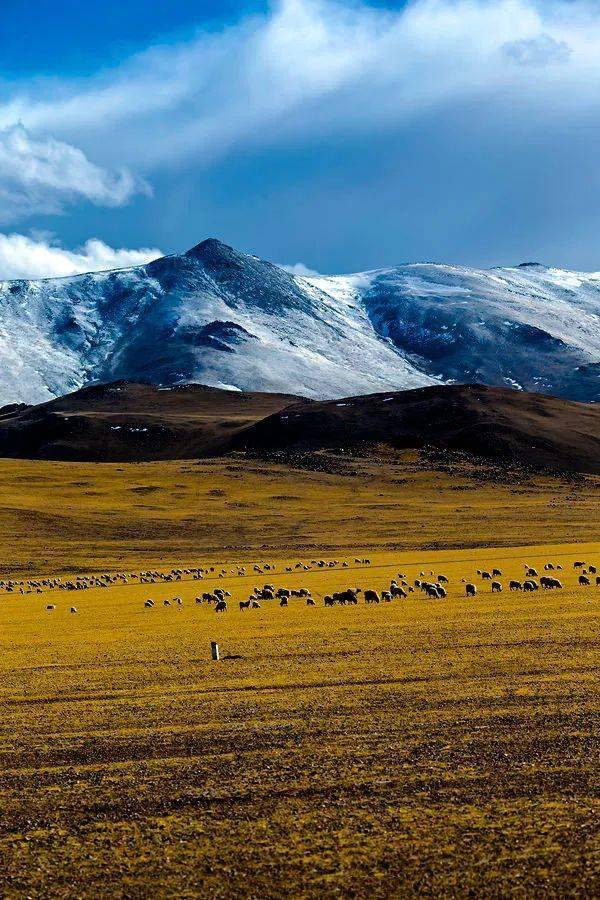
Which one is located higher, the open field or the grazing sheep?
the open field

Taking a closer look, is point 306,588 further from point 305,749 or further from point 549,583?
point 305,749

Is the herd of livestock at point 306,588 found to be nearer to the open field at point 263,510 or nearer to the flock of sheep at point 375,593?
the flock of sheep at point 375,593

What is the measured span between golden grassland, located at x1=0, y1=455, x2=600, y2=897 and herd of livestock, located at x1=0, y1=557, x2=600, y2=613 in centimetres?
116

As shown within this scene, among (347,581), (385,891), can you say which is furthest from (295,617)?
(385,891)

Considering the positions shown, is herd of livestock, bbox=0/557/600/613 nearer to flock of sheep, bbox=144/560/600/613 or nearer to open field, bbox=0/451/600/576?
flock of sheep, bbox=144/560/600/613

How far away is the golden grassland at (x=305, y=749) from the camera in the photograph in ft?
42.1

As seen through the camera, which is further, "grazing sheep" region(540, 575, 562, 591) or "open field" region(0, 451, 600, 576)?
"open field" region(0, 451, 600, 576)

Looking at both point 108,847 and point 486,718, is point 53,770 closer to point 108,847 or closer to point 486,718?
point 108,847

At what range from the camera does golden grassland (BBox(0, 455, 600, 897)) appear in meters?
12.8

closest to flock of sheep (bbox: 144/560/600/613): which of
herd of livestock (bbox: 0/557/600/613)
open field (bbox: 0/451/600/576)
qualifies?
herd of livestock (bbox: 0/557/600/613)

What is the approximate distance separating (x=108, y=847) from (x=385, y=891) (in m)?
4.20

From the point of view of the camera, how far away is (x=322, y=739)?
19.1 metres

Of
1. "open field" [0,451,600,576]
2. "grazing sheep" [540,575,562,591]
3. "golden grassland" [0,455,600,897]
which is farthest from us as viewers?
"open field" [0,451,600,576]

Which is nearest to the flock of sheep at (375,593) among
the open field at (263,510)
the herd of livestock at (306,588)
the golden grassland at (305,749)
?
the herd of livestock at (306,588)
